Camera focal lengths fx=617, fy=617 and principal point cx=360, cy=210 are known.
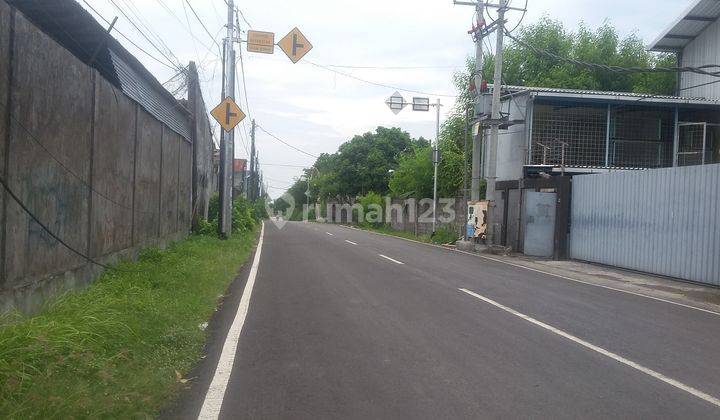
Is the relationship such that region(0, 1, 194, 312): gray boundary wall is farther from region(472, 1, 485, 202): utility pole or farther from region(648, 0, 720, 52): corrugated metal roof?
region(648, 0, 720, 52): corrugated metal roof

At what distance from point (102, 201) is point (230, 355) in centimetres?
456

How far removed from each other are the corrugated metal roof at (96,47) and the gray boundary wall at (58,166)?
1.85 feet

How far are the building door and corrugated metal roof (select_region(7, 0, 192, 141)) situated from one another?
38.6 ft

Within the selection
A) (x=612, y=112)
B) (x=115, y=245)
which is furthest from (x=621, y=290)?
(x=612, y=112)

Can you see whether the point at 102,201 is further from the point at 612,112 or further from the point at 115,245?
the point at 612,112

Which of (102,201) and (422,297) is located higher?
(102,201)

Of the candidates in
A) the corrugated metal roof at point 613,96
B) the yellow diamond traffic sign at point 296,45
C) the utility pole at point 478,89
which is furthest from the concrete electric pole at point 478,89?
the yellow diamond traffic sign at point 296,45

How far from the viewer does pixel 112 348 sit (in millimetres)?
6074

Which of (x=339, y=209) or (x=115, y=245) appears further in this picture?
(x=339, y=209)

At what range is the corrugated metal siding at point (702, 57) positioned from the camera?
2405cm

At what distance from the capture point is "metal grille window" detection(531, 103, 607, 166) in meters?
23.1

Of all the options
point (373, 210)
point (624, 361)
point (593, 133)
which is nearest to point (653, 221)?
point (593, 133)

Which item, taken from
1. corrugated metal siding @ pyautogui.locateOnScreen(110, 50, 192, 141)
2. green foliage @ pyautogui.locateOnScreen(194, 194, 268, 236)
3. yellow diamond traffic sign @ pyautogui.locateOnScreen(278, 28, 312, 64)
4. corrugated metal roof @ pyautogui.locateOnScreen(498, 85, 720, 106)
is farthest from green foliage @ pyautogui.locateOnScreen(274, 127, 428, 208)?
yellow diamond traffic sign @ pyautogui.locateOnScreen(278, 28, 312, 64)

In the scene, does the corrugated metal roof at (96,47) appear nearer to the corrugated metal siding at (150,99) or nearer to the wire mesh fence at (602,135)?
the corrugated metal siding at (150,99)
